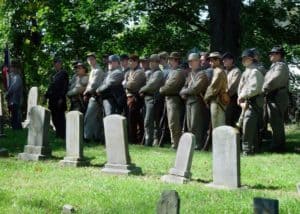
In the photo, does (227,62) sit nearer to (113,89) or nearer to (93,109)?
(113,89)

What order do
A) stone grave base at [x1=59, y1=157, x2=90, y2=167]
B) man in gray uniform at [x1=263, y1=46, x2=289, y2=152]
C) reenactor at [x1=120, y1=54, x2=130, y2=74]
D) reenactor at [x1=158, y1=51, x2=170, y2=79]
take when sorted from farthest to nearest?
reenactor at [x1=120, y1=54, x2=130, y2=74], reenactor at [x1=158, y1=51, x2=170, y2=79], man in gray uniform at [x1=263, y1=46, x2=289, y2=152], stone grave base at [x1=59, y1=157, x2=90, y2=167]

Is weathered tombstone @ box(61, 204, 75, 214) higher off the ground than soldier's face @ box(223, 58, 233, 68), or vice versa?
soldier's face @ box(223, 58, 233, 68)

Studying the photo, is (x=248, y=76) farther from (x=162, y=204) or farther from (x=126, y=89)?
(x=162, y=204)

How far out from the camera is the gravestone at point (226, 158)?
32.1ft

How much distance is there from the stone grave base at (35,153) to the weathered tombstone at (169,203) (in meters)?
7.60

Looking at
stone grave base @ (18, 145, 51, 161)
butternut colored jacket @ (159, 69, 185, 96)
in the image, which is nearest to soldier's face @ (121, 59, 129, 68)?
butternut colored jacket @ (159, 69, 185, 96)

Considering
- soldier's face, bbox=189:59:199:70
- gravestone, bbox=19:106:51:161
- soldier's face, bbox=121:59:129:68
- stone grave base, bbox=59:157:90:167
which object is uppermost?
soldier's face, bbox=121:59:129:68

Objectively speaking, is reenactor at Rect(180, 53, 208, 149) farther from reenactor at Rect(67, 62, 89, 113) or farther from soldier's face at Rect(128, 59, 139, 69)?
reenactor at Rect(67, 62, 89, 113)

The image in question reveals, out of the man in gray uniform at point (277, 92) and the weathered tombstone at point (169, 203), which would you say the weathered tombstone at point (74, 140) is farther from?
the weathered tombstone at point (169, 203)

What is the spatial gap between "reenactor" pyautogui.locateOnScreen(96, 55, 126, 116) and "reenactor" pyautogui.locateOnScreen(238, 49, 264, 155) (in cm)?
337

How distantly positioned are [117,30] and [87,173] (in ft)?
→ 40.9

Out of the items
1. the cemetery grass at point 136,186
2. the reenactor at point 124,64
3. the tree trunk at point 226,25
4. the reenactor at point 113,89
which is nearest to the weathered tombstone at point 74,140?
the cemetery grass at point 136,186

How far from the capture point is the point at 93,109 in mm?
17000

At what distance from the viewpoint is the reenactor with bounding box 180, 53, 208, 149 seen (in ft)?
48.3
